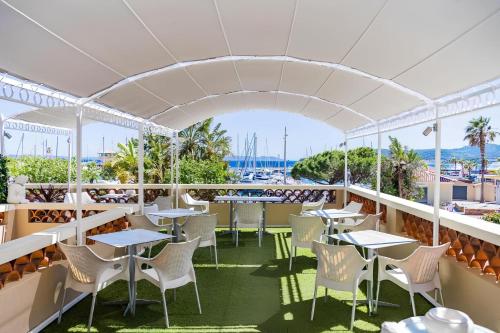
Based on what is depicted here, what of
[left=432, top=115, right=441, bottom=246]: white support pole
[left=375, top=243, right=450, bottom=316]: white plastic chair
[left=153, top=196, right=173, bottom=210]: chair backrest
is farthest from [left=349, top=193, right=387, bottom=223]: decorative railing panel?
[left=153, top=196, right=173, bottom=210]: chair backrest

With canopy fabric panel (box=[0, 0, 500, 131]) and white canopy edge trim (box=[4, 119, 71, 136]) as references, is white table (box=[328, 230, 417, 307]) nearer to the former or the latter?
canopy fabric panel (box=[0, 0, 500, 131])

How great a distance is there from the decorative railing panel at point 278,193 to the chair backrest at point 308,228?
476 cm

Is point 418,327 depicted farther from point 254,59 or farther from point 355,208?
point 355,208

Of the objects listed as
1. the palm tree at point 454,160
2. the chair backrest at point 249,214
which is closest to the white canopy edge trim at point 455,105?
the chair backrest at point 249,214

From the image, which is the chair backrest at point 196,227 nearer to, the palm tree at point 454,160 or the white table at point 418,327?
the white table at point 418,327

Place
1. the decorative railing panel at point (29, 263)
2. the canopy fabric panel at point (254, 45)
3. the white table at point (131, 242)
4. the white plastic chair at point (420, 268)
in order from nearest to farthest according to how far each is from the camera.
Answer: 1. the canopy fabric panel at point (254, 45)
2. the decorative railing panel at point (29, 263)
3. the white plastic chair at point (420, 268)
4. the white table at point (131, 242)

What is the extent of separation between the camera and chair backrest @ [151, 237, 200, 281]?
4293mm

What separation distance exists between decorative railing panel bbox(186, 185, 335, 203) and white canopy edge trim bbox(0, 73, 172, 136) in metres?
4.19

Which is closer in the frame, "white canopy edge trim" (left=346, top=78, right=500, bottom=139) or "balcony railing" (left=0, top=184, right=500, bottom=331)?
"balcony railing" (left=0, top=184, right=500, bottom=331)

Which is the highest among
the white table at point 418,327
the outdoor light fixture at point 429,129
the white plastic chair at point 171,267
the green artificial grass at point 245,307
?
the outdoor light fixture at point 429,129

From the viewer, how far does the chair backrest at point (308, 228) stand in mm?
6320

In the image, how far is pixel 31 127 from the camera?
984 cm

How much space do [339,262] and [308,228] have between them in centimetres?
202

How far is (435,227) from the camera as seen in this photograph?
536cm
